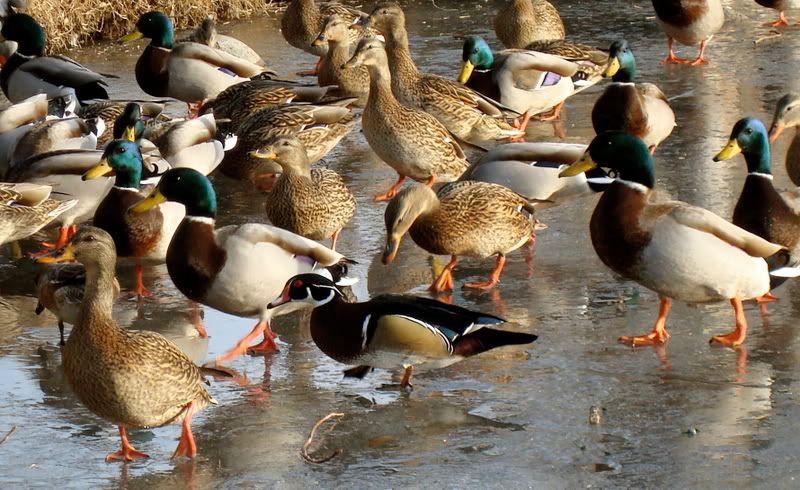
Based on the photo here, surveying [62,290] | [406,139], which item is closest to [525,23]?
[406,139]

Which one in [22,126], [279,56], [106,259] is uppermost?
[106,259]

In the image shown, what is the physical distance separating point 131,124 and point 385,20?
2299 mm

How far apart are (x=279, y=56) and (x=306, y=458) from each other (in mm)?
8515

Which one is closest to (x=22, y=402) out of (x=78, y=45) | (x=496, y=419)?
(x=496, y=419)

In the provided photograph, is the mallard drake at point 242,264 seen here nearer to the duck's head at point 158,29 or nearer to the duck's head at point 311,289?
the duck's head at point 311,289

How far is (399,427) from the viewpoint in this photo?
5.34 m

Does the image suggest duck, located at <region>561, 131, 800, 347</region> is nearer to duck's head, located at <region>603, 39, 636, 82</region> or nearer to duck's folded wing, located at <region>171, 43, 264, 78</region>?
duck's head, located at <region>603, 39, 636, 82</region>

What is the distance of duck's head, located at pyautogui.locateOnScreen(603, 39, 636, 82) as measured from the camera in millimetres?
9414

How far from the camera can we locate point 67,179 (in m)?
8.05

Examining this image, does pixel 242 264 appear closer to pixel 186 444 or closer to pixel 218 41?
pixel 186 444

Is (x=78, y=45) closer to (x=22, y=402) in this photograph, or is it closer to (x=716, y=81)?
(x=716, y=81)

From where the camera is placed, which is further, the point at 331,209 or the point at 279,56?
the point at 279,56

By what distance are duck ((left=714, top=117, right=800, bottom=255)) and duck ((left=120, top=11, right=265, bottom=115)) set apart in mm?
5113

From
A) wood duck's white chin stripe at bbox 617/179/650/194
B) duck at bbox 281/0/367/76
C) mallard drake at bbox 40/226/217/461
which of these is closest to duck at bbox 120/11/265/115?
duck at bbox 281/0/367/76
